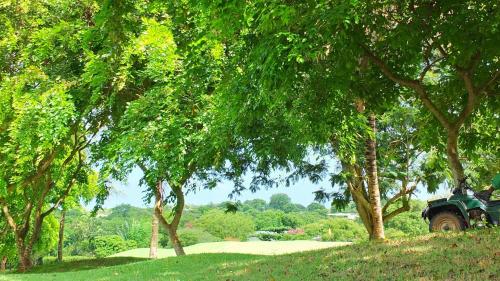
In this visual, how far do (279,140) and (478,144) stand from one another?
19.7 feet

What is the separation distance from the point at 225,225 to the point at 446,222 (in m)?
63.3

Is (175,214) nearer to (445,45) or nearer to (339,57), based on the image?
(339,57)

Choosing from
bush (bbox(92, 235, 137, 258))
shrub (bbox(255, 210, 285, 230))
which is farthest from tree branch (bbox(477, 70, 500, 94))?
bush (bbox(92, 235, 137, 258))

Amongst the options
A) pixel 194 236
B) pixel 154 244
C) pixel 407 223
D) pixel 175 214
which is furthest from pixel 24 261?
pixel 194 236

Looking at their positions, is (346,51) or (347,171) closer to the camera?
(346,51)

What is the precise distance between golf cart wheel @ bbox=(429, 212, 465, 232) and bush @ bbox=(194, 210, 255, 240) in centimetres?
6004

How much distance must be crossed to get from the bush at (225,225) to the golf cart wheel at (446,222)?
2364 inches

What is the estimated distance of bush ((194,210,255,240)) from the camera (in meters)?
72.3

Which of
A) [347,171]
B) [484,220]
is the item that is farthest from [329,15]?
[347,171]

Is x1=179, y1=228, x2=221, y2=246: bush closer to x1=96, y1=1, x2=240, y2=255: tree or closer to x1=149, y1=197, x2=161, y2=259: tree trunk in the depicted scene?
x1=149, y1=197, x2=161, y2=259: tree trunk

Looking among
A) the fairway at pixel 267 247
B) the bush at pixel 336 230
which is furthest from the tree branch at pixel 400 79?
the bush at pixel 336 230

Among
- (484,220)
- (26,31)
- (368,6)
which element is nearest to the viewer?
(368,6)

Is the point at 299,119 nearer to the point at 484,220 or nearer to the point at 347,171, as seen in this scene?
the point at 484,220

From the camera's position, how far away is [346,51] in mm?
10023
